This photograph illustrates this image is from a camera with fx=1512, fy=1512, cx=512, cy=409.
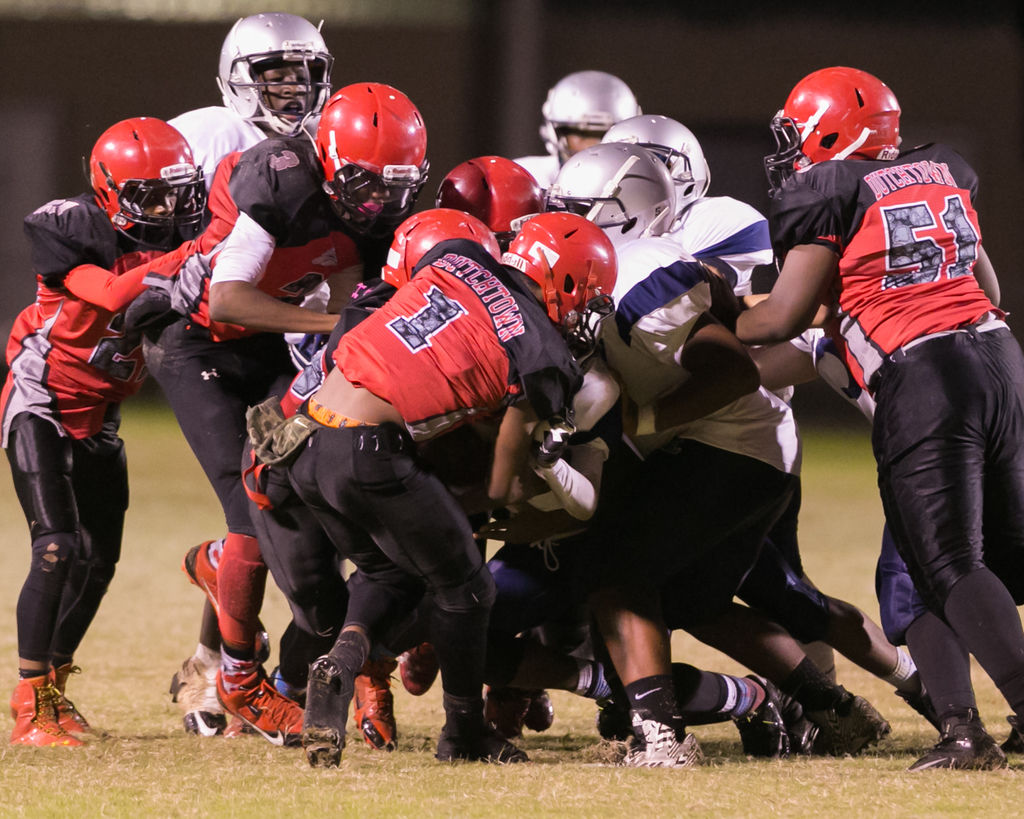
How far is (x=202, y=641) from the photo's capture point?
4.55 m

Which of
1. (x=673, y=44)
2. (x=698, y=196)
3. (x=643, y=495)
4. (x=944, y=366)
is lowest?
(x=643, y=495)

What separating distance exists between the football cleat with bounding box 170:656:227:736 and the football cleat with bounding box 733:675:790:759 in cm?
142

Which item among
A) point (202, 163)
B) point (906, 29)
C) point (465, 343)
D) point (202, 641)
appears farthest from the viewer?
point (906, 29)

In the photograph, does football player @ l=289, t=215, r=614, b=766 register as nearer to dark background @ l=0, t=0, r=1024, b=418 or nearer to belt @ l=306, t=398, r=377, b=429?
belt @ l=306, t=398, r=377, b=429

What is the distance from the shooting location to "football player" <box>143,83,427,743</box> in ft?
13.0

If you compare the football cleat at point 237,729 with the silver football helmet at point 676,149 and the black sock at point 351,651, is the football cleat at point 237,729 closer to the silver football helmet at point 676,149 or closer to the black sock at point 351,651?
the black sock at point 351,651

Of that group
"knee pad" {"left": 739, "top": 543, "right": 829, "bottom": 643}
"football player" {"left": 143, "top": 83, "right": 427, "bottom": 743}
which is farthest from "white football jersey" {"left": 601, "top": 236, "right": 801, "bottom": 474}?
"football player" {"left": 143, "top": 83, "right": 427, "bottom": 743}

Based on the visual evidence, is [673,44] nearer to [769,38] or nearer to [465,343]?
[769,38]

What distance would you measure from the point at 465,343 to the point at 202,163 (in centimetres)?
190

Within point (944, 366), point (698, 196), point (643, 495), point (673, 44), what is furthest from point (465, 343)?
point (673, 44)

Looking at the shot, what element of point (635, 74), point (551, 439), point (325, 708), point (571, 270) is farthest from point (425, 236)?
point (635, 74)

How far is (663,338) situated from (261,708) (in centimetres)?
148

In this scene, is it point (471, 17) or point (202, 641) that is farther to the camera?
point (471, 17)

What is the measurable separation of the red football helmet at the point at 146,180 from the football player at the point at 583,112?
201 cm
